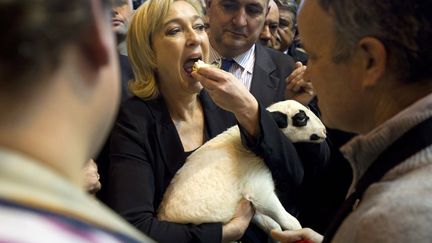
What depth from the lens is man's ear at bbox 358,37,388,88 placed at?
95 centimetres

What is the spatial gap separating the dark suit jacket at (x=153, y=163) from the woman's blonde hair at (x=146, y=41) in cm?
8

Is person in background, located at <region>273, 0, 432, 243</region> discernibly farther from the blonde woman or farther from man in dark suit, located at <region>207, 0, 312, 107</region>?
man in dark suit, located at <region>207, 0, 312, 107</region>

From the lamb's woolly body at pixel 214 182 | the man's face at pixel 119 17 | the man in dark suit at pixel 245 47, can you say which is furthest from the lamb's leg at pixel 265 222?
the man's face at pixel 119 17

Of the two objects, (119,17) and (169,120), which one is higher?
(119,17)

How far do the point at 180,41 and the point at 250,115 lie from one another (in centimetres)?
36

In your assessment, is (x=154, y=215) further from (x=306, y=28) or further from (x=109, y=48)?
(x=109, y=48)

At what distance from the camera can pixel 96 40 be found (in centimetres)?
48

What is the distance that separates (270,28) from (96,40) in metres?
2.89

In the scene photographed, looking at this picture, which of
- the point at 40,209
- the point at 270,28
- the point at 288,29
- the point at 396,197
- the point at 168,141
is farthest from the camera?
the point at 288,29

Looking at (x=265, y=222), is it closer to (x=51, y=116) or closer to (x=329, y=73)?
(x=329, y=73)

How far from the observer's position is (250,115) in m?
1.75

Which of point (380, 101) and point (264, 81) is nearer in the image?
point (380, 101)

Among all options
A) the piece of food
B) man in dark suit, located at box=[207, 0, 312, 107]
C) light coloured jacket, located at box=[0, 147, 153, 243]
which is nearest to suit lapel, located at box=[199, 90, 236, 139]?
the piece of food

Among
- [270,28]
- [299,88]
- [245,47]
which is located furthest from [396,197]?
[270,28]
